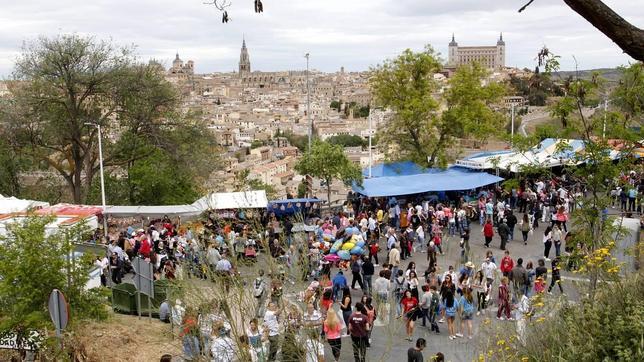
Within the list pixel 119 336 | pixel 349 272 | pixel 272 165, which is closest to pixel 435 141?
pixel 349 272

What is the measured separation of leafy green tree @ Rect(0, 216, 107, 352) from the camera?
8.91 metres

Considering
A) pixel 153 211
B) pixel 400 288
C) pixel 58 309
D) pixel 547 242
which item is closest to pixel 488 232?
pixel 547 242

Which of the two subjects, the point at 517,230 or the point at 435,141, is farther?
the point at 435,141

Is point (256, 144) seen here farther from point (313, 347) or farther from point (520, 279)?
point (313, 347)

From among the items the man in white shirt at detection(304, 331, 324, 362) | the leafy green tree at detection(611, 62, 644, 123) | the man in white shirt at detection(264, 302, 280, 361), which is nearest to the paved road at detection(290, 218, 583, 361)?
the man in white shirt at detection(304, 331, 324, 362)

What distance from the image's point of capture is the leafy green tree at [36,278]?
891 cm

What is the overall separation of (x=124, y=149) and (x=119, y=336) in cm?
1880

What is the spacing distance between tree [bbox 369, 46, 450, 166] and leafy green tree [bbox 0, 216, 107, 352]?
18006mm

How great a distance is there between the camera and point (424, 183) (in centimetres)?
2114

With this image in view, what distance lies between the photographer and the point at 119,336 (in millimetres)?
10484

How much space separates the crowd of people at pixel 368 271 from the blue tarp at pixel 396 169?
3.04 metres

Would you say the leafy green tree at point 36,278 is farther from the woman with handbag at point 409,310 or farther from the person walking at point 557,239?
the person walking at point 557,239

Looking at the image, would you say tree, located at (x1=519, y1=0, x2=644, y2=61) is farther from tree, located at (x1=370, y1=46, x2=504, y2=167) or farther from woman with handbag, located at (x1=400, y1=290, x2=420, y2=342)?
tree, located at (x1=370, y1=46, x2=504, y2=167)

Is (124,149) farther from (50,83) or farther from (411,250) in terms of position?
(411,250)
